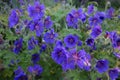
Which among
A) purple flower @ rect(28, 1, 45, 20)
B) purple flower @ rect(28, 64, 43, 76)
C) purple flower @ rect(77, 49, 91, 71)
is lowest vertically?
purple flower @ rect(28, 64, 43, 76)

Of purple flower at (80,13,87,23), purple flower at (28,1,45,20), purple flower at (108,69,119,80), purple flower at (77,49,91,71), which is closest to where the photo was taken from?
purple flower at (77,49,91,71)

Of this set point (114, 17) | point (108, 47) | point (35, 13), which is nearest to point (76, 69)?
point (108, 47)

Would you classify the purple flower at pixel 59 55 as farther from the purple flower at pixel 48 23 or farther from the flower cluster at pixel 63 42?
the purple flower at pixel 48 23

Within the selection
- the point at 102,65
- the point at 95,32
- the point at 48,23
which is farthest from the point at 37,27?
the point at 102,65

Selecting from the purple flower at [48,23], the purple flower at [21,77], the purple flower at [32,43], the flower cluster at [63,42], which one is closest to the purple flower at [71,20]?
the flower cluster at [63,42]

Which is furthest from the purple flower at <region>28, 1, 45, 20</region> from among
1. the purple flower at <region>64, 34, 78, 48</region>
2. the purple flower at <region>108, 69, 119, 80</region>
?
the purple flower at <region>108, 69, 119, 80</region>

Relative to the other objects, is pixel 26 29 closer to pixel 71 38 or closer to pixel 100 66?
pixel 71 38

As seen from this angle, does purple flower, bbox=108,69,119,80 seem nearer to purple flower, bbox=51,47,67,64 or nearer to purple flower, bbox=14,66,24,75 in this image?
purple flower, bbox=51,47,67,64
